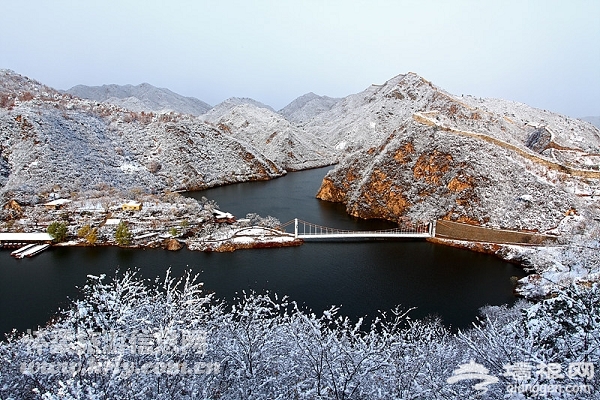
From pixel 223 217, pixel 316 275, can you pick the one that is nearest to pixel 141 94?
pixel 223 217

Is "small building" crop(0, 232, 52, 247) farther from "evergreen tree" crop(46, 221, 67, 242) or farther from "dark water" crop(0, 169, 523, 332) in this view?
"dark water" crop(0, 169, 523, 332)

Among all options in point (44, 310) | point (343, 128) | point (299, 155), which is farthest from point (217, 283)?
point (343, 128)

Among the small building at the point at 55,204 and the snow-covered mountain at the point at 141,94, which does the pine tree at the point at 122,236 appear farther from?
the snow-covered mountain at the point at 141,94

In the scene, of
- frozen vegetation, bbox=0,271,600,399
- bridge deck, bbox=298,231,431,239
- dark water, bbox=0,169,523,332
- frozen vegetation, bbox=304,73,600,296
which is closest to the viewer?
frozen vegetation, bbox=0,271,600,399

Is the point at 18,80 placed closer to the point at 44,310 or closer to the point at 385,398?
the point at 44,310

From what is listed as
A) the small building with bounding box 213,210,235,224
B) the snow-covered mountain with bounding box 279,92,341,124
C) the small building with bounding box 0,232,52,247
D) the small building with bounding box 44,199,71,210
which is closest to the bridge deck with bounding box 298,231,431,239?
the small building with bounding box 213,210,235,224

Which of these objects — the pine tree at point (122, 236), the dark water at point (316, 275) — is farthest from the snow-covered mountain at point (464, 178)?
the pine tree at point (122, 236)
